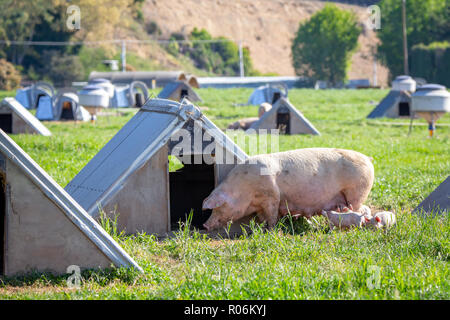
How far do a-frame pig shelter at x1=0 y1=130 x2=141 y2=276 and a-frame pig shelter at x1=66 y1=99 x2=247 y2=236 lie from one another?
129cm

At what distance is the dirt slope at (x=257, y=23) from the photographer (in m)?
86.8

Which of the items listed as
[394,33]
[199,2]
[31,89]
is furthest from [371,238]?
[199,2]

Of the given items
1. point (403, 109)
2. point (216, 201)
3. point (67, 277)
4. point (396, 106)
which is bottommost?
point (67, 277)

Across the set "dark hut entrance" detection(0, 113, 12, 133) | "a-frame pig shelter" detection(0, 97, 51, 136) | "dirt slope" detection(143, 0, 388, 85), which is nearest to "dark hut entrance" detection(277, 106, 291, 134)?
"a-frame pig shelter" detection(0, 97, 51, 136)

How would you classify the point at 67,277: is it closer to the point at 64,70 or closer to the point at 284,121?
the point at 284,121

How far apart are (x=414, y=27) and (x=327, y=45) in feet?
31.2

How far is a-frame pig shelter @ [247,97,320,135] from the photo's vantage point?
1745 centimetres

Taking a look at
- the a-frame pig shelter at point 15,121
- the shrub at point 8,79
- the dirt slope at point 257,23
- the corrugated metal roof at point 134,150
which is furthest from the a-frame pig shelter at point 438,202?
the dirt slope at point 257,23

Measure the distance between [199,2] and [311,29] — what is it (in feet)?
88.1

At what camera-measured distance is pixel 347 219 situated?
7160 mm

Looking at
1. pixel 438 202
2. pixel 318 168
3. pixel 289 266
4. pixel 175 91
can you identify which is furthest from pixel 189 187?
pixel 175 91

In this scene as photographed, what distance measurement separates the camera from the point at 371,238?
655cm
